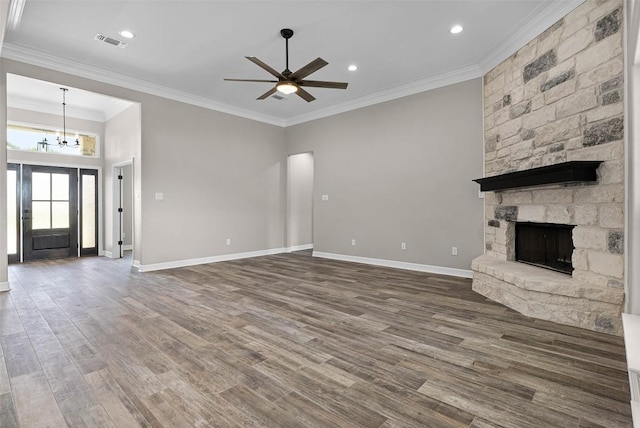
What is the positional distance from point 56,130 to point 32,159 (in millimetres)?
812

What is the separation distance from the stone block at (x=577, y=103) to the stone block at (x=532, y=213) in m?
1.00

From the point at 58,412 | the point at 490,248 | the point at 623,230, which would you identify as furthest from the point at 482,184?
the point at 58,412

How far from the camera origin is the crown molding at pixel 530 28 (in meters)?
3.25

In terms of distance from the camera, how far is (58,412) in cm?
169

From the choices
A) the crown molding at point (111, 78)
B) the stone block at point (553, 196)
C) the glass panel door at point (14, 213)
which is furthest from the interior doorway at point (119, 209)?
the stone block at point (553, 196)

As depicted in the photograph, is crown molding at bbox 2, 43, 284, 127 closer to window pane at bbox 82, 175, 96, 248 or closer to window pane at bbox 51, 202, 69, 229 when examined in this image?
window pane at bbox 82, 175, 96, 248

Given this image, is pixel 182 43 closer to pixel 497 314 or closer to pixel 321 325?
pixel 321 325

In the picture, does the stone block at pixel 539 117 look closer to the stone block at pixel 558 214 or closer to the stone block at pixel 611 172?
the stone block at pixel 611 172

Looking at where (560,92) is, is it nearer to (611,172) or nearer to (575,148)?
(575,148)

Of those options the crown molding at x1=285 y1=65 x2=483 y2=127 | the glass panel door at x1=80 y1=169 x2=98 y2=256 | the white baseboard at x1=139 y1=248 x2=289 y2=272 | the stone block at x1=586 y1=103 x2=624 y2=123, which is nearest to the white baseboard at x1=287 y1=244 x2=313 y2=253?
the white baseboard at x1=139 y1=248 x2=289 y2=272

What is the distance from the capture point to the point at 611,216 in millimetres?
2803

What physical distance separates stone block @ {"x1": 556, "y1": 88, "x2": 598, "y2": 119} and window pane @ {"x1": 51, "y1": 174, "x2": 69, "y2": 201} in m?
9.21

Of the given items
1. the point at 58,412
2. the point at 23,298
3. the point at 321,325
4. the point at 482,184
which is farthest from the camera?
the point at 482,184

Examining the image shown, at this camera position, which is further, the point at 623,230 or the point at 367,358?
the point at 623,230
